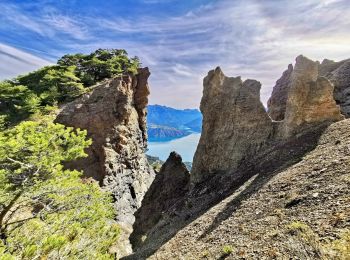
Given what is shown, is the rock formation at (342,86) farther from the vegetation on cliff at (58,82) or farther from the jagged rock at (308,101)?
the vegetation on cliff at (58,82)

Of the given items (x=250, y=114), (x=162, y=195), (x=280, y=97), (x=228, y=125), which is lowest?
(x=162, y=195)

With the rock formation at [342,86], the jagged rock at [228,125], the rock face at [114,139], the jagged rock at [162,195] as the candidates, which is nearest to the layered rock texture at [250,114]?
the jagged rock at [228,125]

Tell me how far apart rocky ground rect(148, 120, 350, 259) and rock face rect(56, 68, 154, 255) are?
1485 inches

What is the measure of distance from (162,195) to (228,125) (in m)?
15.6

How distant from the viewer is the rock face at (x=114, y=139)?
210 ft

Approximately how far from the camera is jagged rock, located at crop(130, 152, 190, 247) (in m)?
47.0

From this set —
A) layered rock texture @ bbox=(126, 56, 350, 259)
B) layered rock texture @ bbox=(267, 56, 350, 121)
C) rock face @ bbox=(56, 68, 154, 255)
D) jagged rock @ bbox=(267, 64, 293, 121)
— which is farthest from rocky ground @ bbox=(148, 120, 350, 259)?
rock face @ bbox=(56, 68, 154, 255)

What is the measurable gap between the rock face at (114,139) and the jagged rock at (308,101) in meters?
39.4

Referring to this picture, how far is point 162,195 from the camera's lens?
164 ft

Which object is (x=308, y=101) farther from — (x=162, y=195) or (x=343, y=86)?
(x=162, y=195)

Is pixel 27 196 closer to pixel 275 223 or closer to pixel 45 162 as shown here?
pixel 45 162

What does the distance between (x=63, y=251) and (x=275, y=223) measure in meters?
12.1

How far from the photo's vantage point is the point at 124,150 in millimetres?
68688

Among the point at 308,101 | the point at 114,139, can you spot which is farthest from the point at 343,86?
the point at 114,139
